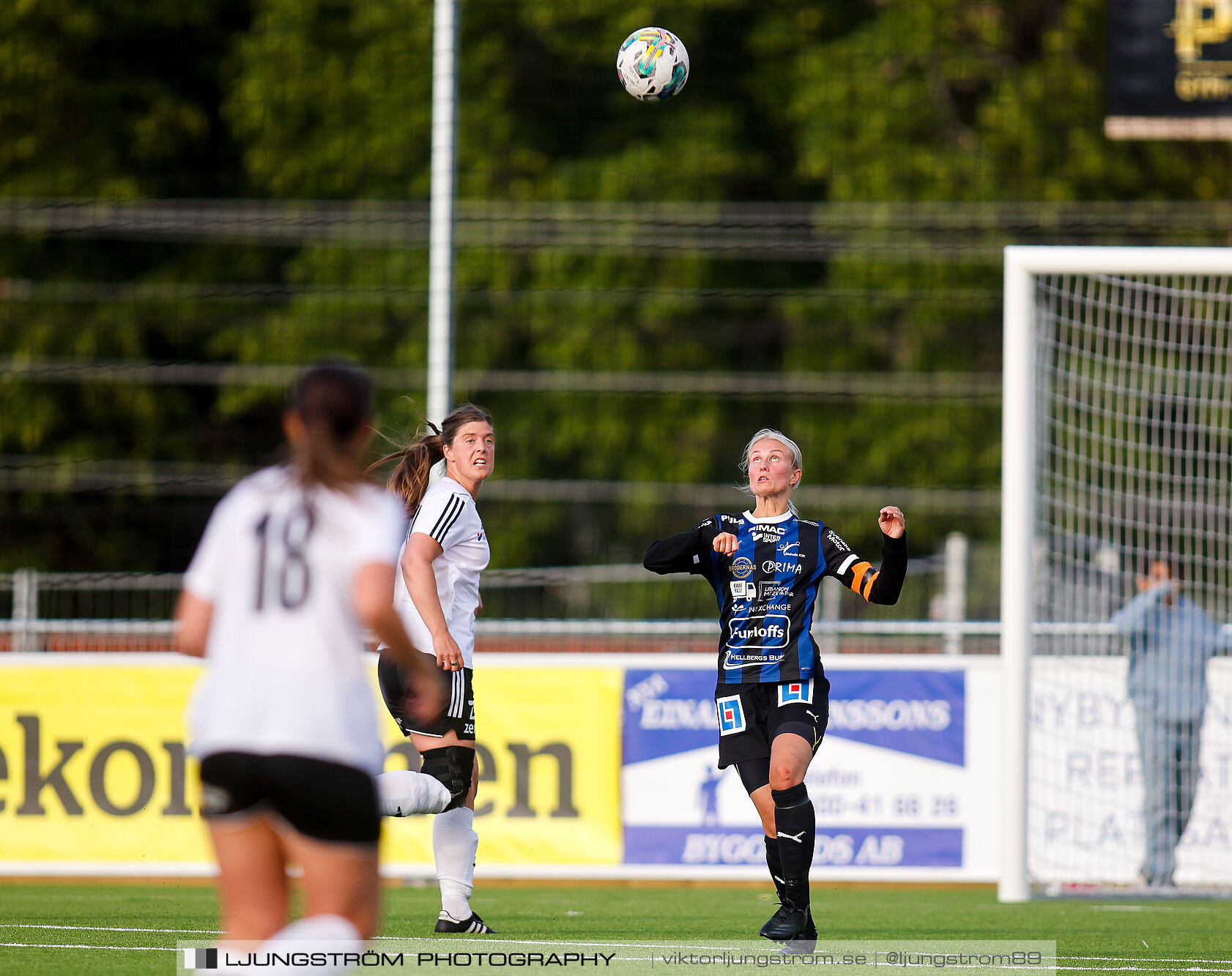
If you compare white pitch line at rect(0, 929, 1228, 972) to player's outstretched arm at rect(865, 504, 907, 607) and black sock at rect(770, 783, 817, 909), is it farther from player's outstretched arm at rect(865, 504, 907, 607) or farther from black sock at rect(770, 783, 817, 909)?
player's outstretched arm at rect(865, 504, 907, 607)

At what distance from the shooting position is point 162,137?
81.5ft

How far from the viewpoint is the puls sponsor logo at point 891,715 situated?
34.3 feet

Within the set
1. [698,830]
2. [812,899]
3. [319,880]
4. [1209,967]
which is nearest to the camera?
[319,880]

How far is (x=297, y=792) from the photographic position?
11.0 feet

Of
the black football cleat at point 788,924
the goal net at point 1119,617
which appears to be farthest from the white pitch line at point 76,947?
the goal net at point 1119,617

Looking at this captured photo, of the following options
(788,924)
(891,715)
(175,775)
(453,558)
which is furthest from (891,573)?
(175,775)

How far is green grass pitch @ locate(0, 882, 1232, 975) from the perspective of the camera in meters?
6.45

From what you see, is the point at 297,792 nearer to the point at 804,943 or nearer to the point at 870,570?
the point at 804,943

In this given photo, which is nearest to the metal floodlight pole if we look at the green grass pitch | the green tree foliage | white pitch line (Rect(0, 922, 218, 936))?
the green grass pitch

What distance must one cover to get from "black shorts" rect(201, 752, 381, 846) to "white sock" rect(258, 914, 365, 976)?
0.51 feet

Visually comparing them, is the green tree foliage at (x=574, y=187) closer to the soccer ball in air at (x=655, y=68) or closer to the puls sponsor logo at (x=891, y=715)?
the puls sponsor logo at (x=891, y=715)

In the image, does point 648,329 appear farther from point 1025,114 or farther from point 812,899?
point 812,899

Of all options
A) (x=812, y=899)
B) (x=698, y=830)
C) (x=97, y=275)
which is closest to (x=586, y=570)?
(x=698, y=830)

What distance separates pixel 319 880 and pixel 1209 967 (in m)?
4.11
